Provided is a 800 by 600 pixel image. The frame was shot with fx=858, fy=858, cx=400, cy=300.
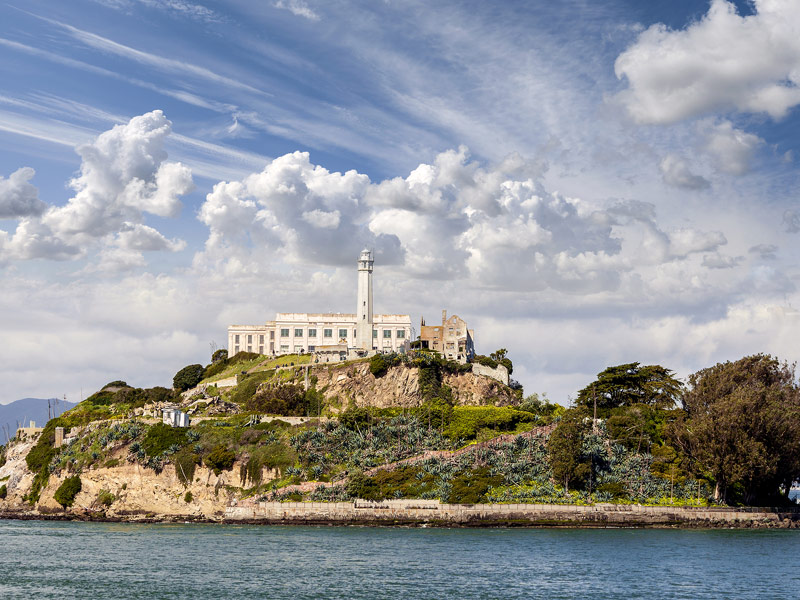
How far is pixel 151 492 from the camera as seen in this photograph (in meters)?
91.6

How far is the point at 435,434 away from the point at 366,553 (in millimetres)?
34133

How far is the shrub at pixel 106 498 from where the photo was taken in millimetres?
91938

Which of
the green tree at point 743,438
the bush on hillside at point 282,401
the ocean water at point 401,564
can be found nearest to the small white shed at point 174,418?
the bush on hillside at point 282,401

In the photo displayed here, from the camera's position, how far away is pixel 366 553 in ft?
195

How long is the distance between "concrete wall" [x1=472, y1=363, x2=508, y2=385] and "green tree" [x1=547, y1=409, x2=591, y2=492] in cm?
3275

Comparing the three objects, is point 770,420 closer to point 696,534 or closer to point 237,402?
point 696,534

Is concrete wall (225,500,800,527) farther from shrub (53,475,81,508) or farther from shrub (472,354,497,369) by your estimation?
shrub (472,354,497,369)

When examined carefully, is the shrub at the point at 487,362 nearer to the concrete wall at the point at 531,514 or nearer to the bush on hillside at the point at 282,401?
the bush on hillside at the point at 282,401

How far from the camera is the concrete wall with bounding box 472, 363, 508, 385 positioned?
117 m

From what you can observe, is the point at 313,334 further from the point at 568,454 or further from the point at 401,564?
the point at 401,564

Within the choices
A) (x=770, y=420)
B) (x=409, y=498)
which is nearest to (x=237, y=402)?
(x=409, y=498)

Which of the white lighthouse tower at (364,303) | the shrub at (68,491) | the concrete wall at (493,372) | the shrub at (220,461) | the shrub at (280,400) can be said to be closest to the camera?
the shrub at (220,461)

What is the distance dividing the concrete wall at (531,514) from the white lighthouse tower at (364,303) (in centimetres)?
4651

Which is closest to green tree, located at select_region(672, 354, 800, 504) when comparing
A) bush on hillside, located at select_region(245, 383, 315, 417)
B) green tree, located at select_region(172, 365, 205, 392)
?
bush on hillside, located at select_region(245, 383, 315, 417)
